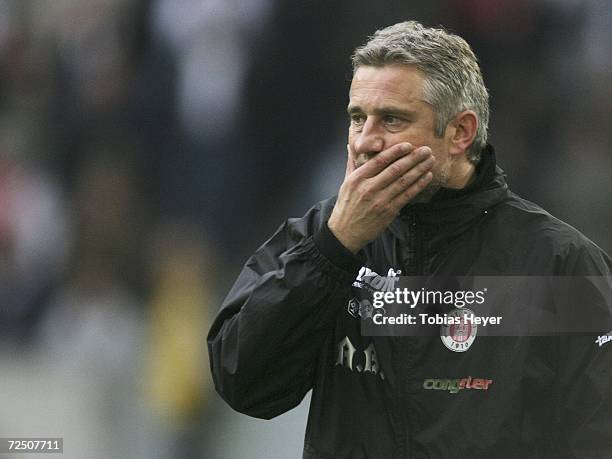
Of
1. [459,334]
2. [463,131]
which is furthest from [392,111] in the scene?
[459,334]

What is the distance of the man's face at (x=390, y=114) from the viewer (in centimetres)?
259

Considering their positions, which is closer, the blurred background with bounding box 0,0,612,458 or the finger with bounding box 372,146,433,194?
the finger with bounding box 372,146,433,194

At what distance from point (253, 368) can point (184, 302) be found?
9.86 feet

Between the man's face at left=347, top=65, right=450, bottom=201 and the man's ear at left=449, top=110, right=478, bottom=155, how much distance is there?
0.26 feet

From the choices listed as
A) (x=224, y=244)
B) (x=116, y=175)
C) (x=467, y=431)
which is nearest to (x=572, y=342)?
(x=467, y=431)

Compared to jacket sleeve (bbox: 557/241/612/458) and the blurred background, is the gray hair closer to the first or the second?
jacket sleeve (bbox: 557/241/612/458)

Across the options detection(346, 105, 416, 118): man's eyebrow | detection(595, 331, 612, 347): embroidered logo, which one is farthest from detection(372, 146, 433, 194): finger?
detection(595, 331, 612, 347): embroidered logo

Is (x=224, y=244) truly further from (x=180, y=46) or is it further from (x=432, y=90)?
(x=432, y=90)

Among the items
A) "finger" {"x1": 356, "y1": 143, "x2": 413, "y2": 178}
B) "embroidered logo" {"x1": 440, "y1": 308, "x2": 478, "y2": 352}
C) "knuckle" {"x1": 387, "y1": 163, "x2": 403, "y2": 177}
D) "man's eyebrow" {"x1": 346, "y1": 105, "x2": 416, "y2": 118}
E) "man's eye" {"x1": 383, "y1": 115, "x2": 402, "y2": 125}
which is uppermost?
"man's eyebrow" {"x1": 346, "y1": 105, "x2": 416, "y2": 118}

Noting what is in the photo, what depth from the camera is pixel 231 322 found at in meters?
2.56

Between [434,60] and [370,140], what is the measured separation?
0.88 feet

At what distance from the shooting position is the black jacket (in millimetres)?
2449

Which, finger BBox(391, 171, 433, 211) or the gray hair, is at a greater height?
the gray hair

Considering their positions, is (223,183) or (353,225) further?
(223,183)
